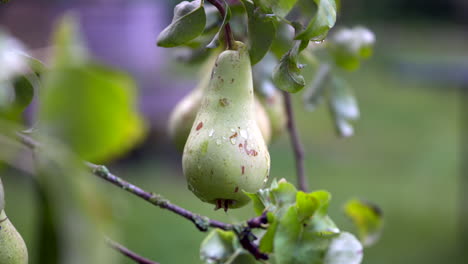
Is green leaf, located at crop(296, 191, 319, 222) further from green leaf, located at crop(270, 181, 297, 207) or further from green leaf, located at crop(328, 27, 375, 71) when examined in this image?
green leaf, located at crop(328, 27, 375, 71)

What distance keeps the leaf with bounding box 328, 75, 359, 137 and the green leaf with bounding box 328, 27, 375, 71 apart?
2 centimetres

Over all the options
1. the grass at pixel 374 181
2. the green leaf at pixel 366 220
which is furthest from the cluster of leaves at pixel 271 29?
the grass at pixel 374 181

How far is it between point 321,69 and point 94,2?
142 inches

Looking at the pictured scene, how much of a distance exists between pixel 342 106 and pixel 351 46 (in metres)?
0.07

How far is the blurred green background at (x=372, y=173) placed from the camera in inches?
104

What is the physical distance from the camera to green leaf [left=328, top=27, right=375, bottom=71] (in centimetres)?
72

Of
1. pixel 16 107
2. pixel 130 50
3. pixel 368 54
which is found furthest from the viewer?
pixel 130 50

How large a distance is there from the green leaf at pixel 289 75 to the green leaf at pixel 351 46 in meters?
0.33

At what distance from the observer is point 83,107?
8.5 inches

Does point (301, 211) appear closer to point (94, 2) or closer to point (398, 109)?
point (94, 2)

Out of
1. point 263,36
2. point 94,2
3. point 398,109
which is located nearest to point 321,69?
point 263,36

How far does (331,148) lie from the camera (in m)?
4.65

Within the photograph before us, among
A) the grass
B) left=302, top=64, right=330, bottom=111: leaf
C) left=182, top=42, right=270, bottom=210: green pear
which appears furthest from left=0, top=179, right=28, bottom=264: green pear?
the grass

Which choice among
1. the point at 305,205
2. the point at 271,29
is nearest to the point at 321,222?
the point at 305,205
